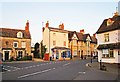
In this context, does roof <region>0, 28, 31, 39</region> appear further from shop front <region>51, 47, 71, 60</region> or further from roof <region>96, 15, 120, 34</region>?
roof <region>96, 15, 120, 34</region>

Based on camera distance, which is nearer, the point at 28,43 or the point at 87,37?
the point at 28,43

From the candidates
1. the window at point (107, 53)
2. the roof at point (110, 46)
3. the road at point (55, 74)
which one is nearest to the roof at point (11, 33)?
the roof at point (110, 46)

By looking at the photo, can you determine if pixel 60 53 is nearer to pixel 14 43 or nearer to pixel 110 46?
pixel 14 43

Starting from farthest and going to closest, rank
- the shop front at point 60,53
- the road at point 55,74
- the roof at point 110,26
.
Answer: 1. the shop front at point 60,53
2. the roof at point 110,26
3. the road at point 55,74

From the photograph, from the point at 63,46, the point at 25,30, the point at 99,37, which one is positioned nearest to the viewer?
the point at 99,37

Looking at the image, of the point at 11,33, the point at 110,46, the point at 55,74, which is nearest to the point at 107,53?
the point at 110,46

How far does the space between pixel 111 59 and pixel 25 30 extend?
2933 centimetres

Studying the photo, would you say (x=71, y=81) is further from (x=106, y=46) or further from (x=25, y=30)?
(x=25, y=30)

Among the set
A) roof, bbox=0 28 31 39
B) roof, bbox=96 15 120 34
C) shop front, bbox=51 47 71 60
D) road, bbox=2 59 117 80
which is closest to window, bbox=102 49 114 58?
roof, bbox=96 15 120 34

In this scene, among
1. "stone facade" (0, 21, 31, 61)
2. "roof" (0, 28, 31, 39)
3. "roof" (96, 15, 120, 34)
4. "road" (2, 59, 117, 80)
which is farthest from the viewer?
"roof" (0, 28, 31, 39)

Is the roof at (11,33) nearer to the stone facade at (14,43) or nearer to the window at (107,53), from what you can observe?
the stone facade at (14,43)

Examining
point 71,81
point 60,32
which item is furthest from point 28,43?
point 71,81

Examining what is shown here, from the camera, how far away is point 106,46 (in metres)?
33.8

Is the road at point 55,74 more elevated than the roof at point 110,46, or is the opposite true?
the roof at point 110,46
